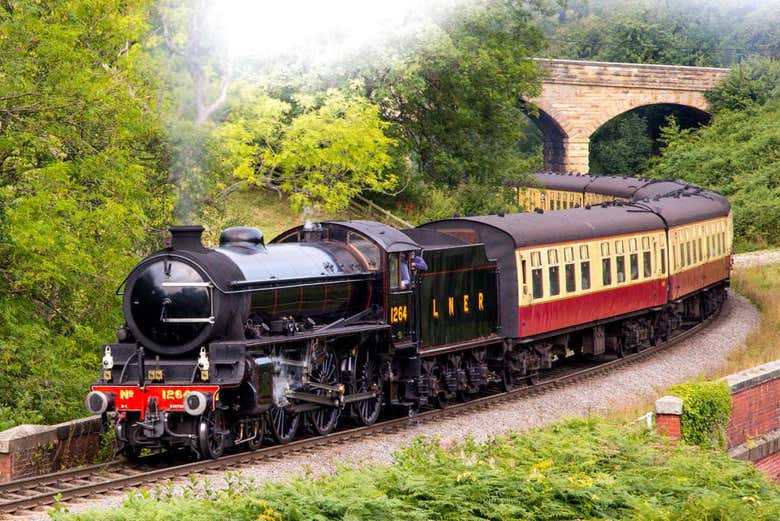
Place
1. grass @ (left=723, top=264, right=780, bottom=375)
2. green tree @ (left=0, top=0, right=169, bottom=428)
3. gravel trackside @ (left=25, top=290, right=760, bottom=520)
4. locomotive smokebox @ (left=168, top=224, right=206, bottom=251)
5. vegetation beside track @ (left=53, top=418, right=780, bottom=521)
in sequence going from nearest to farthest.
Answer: vegetation beside track @ (left=53, top=418, right=780, bottom=521), gravel trackside @ (left=25, top=290, right=760, bottom=520), locomotive smokebox @ (left=168, top=224, right=206, bottom=251), green tree @ (left=0, top=0, right=169, bottom=428), grass @ (left=723, top=264, right=780, bottom=375)

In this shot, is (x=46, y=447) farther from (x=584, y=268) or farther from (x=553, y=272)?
(x=584, y=268)

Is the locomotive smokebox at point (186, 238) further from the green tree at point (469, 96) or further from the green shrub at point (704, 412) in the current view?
the green tree at point (469, 96)

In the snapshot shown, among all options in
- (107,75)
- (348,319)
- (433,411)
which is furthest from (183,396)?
(107,75)

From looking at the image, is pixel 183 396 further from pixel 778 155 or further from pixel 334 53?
pixel 778 155

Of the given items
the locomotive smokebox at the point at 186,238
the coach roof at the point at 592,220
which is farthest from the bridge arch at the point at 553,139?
the locomotive smokebox at the point at 186,238

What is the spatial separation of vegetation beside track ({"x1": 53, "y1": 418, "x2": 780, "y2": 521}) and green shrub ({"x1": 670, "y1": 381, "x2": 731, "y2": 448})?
1.26m

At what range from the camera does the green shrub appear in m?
15.2

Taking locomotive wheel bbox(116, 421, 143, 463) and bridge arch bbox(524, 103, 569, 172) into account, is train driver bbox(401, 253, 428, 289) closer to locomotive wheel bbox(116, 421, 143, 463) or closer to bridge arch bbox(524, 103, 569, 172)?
locomotive wheel bbox(116, 421, 143, 463)

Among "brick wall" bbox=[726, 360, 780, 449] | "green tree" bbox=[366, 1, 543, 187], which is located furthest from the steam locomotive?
"green tree" bbox=[366, 1, 543, 187]

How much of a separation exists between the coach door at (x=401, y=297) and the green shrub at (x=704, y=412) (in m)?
3.98

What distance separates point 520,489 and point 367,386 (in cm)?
628

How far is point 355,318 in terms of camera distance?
16.9 m

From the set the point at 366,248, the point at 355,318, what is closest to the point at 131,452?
the point at 355,318

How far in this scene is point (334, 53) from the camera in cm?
3328
